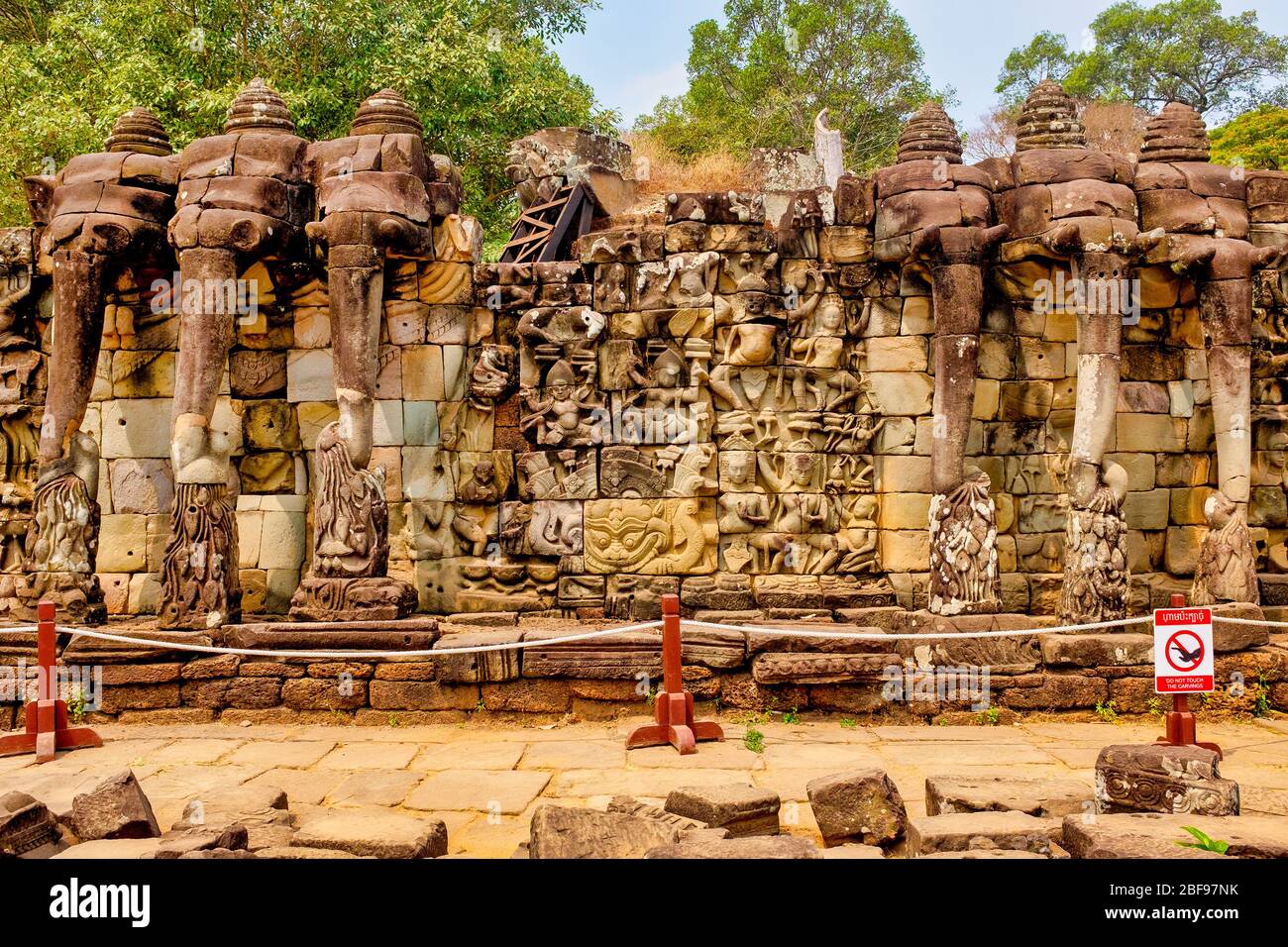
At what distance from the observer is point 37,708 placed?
21.9 ft

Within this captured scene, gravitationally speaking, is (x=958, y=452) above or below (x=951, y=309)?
below

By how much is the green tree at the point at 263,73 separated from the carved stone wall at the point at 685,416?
601 cm

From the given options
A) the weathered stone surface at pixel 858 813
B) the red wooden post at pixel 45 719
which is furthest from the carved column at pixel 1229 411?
the red wooden post at pixel 45 719

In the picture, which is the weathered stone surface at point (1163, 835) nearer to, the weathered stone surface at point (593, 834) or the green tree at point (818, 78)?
the weathered stone surface at point (593, 834)

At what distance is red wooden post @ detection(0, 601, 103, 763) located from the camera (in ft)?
21.7

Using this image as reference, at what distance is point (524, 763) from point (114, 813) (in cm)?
234

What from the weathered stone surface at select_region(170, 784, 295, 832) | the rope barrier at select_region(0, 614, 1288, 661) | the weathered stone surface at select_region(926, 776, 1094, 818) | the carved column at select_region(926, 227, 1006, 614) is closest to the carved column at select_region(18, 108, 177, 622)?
the rope barrier at select_region(0, 614, 1288, 661)

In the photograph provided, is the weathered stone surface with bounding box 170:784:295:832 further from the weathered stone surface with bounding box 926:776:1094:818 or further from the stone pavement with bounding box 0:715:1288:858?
the weathered stone surface with bounding box 926:776:1094:818

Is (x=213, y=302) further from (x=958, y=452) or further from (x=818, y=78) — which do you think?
(x=818, y=78)

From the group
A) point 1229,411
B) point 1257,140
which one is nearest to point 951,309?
point 1229,411

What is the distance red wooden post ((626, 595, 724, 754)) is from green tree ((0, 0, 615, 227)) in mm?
10552

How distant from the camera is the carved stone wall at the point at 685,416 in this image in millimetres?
8664

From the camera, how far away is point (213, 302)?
8.22 meters
